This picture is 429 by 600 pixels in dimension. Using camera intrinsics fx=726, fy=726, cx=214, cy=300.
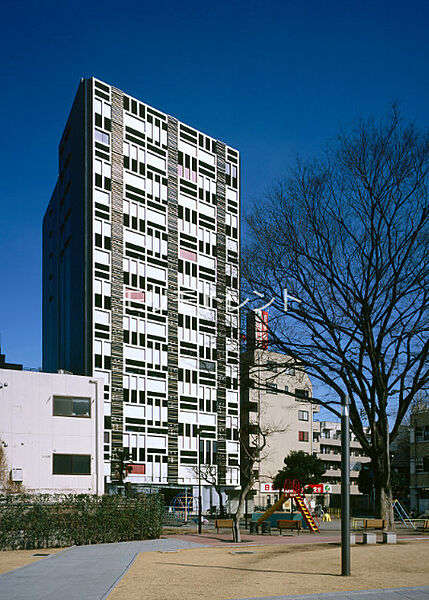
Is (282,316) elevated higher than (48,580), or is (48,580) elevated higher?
(282,316)

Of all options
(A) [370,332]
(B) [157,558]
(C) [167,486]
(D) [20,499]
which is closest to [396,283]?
(A) [370,332]

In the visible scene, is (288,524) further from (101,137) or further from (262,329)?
(101,137)

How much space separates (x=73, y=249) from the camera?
2926 inches

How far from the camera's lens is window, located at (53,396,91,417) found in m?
51.7

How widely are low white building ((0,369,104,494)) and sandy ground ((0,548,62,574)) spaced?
67.7 feet

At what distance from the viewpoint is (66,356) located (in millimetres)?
75125

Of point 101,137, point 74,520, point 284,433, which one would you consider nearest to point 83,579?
point 74,520

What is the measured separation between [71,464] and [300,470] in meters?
40.5

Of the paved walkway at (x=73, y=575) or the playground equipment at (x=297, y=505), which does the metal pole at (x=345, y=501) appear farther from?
the playground equipment at (x=297, y=505)

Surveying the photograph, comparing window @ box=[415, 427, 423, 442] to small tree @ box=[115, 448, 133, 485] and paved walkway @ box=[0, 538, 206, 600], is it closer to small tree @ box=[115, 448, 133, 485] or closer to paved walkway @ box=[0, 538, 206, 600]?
small tree @ box=[115, 448, 133, 485]

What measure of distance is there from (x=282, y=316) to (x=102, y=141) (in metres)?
45.6

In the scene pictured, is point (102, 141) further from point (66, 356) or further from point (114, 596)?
point (114, 596)

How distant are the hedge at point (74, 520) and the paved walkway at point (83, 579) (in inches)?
93.1

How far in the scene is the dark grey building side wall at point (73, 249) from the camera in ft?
230
